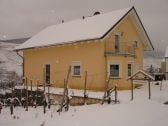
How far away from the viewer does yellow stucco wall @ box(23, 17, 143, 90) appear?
2427 cm

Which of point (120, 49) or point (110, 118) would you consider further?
point (120, 49)

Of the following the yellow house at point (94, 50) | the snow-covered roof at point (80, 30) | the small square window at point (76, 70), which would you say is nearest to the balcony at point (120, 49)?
the yellow house at point (94, 50)

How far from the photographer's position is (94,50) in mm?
24484

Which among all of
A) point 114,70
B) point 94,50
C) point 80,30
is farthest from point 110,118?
point 80,30

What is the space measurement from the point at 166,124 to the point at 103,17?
708 inches

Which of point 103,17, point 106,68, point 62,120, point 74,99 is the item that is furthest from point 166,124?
point 103,17

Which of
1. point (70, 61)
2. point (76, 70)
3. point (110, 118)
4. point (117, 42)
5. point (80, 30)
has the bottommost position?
point (110, 118)

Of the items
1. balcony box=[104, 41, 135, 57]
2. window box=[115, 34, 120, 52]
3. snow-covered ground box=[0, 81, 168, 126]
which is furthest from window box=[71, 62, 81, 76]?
snow-covered ground box=[0, 81, 168, 126]

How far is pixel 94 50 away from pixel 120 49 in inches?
101

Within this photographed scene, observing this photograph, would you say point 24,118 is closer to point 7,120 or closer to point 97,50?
point 7,120

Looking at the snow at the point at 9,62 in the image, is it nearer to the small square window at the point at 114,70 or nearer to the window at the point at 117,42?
the window at the point at 117,42

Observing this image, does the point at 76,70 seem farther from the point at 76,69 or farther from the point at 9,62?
the point at 9,62

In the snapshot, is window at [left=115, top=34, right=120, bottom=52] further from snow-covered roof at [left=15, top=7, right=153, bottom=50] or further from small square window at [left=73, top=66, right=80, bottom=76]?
small square window at [left=73, top=66, right=80, bottom=76]

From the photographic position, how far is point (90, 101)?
19.4 metres
